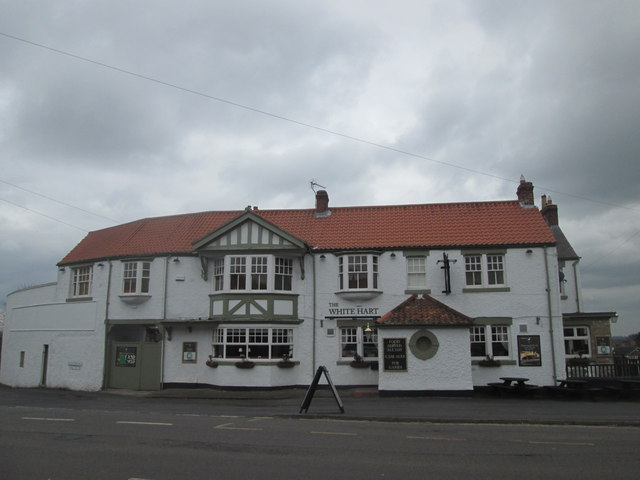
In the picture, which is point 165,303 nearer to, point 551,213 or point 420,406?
point 420,406

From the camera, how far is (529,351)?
23016 mm

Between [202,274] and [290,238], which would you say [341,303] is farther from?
[202,274]

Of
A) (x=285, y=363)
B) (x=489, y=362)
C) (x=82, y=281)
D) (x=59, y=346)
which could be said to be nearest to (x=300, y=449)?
(x=285, y=363)

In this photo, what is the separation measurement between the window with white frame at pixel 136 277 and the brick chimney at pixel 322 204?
343 inches

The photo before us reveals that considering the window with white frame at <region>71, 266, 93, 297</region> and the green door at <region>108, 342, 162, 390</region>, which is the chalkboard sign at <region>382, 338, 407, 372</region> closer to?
the green door at <region>108, 342, 162, 390</region>

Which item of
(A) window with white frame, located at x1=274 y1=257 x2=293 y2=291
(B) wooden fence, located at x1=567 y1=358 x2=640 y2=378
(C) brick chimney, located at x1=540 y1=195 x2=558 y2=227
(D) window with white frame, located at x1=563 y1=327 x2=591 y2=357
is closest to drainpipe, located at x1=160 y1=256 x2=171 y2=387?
(A) window with white frame, located at x1=274 y1=257 x2=293 y2=291

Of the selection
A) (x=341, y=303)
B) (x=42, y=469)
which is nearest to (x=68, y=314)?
(x=341, y=303)

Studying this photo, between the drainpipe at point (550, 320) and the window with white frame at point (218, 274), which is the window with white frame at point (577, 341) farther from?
the window with white frame at point (218, 274)

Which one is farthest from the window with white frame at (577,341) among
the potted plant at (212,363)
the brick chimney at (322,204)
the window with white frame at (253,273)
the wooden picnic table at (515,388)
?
the potted plant at (212,363)

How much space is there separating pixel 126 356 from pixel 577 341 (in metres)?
22.0

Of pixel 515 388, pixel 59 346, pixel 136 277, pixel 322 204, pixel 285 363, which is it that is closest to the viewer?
pixel 515 388

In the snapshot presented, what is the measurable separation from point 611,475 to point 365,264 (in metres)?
16.5

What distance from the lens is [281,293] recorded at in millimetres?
24141

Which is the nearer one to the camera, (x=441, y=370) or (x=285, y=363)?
(x=441, y=370)
